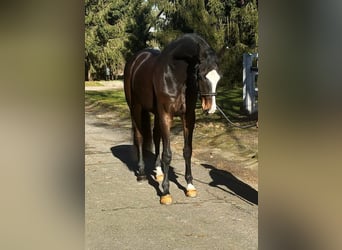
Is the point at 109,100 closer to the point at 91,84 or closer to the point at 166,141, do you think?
the point at 91,84

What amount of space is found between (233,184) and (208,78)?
54cm

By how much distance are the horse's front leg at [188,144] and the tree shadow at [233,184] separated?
91 mm

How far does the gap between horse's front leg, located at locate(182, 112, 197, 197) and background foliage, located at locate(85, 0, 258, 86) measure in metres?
0.25

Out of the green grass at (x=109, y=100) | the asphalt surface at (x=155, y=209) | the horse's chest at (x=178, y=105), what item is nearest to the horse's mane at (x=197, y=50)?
the horse's chest at (x=178, y=105)

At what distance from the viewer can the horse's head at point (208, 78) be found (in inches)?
76.2

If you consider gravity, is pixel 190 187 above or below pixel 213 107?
below

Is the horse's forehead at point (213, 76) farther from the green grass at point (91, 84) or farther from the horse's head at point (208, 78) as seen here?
the green grass at point (91, 84)

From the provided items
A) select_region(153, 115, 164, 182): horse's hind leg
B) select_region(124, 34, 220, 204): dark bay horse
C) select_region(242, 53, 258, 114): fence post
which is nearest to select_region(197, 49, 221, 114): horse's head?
select_region(124, 34, 220, 204): dark bay horse

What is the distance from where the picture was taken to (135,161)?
2.28 m

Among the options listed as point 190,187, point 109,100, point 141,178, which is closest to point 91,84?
point 109,100

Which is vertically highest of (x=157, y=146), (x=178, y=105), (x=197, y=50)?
(x=197, y=50)

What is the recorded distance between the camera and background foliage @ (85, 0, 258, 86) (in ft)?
6.31
